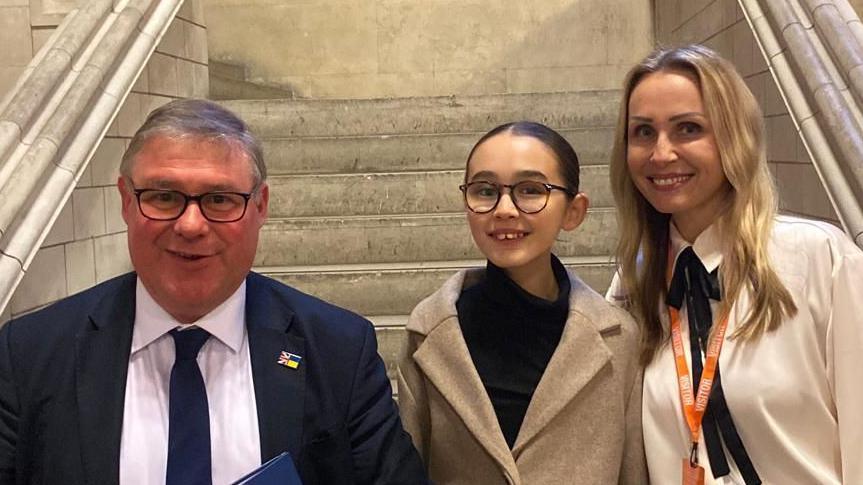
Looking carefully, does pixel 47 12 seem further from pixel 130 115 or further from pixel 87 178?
pixel 87 178

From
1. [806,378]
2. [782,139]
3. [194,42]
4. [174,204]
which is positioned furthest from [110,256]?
[782,139]

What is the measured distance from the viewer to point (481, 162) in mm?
1600

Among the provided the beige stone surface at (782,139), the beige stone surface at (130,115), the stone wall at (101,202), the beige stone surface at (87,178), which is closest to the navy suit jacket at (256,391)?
the stone wall at (101,202)

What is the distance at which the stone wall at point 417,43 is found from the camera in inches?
288

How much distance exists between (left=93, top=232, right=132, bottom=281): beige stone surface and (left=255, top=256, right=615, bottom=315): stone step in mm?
818

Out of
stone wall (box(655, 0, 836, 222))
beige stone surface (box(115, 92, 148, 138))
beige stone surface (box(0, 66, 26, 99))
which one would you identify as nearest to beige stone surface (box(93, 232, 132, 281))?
beige stone surface (box(115, 92, 148, 138))

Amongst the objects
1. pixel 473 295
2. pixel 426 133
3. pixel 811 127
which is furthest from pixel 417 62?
pixel 473 295

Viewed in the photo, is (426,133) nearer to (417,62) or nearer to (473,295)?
(417,62)

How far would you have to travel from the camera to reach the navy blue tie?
132 cm

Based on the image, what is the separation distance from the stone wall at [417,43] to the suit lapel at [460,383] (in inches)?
236

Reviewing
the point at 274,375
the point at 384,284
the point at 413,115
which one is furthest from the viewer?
the point at 413,115

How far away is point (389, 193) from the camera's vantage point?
4.17 m

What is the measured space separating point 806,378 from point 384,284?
2.30 meters

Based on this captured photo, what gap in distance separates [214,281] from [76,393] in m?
0.31
